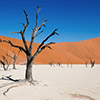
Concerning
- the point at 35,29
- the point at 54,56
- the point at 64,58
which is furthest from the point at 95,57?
the point at 35,29

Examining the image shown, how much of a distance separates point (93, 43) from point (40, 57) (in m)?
54.4

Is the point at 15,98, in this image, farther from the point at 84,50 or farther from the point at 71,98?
the point at 84,50

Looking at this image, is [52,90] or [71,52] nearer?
[52,90]

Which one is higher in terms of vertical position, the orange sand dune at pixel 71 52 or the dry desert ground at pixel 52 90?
the orange sand dune at pixel 71 52

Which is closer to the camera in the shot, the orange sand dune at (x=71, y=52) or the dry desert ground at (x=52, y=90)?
the dry desert ground at (x=52, y=90)

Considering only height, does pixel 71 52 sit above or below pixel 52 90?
above

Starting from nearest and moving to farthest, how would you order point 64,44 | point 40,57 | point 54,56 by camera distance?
point 40,57, point 54,56, point 64,44

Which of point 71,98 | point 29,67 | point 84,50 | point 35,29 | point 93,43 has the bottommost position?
point 71,98

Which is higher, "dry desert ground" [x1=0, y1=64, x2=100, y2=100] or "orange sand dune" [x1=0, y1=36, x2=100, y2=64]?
"orange sand dune" [x1=0, y1=36, x2=100, y2=64]

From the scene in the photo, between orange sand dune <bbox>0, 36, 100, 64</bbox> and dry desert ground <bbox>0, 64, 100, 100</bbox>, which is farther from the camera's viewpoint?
orange sand dune <bbox>0, 36, 100, 64</bbox>

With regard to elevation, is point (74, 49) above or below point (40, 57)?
above

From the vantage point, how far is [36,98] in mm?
4719

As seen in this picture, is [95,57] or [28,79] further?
[95,57]

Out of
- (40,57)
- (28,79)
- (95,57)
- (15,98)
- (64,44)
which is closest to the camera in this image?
(15,98)
